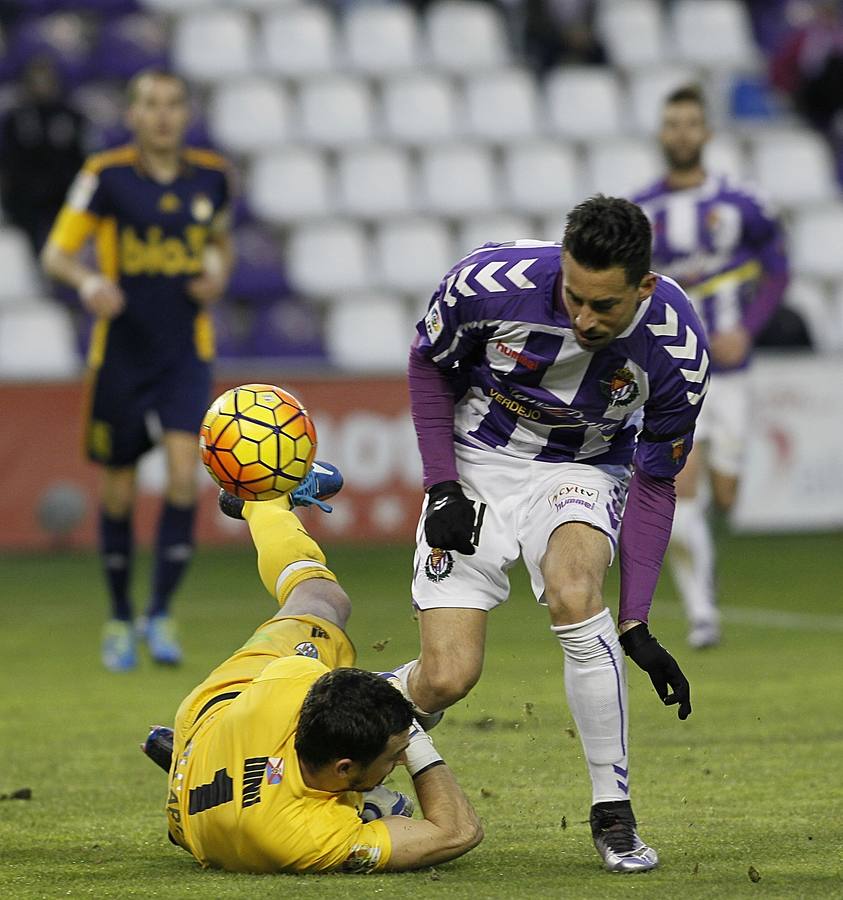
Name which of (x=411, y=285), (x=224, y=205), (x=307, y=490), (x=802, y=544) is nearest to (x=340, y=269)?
(x=411, y=285)

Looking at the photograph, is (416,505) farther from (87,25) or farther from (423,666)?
(423,666)

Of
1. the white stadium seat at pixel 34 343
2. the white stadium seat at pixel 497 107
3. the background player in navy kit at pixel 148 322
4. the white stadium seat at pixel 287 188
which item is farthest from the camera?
the white stadium seat at pixel 497 107

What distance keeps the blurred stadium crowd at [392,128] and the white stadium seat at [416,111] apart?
2 centimetres

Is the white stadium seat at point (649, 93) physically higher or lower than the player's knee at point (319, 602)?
higher

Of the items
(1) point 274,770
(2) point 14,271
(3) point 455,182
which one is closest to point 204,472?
(2) point 14,271

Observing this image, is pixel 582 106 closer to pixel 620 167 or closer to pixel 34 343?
pixel 620 167

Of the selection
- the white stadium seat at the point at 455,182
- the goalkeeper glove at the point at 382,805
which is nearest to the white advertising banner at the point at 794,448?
the white stadium seat at the point at 455,182

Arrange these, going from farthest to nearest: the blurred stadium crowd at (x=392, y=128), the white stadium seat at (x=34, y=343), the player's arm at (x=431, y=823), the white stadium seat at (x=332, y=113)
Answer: the white stadium seat at (x=332, y=113) < the blurred stadium crowd at (x=392, y=128) < the white stadium seat at (x=34, y=343) < the player's arm at (x=431, y=823)

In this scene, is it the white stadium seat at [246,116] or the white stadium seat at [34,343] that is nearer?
the white stadium seat at [34,343]

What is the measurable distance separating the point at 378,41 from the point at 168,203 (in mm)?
8146

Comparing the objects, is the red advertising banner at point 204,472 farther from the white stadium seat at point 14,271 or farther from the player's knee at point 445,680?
the player's knee at point 445,680

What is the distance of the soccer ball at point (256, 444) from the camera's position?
5.08 m

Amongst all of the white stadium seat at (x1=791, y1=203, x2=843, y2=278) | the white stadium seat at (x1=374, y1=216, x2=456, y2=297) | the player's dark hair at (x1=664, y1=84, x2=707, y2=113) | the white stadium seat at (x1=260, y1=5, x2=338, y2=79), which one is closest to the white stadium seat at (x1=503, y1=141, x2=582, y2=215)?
the white stadium seat at (x1=374, y1=216, x2=456, y2=297)

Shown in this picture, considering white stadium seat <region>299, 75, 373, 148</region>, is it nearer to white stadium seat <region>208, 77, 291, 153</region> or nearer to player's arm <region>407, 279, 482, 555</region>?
white stadium seat <region>208, 77, 291, 153</region>
